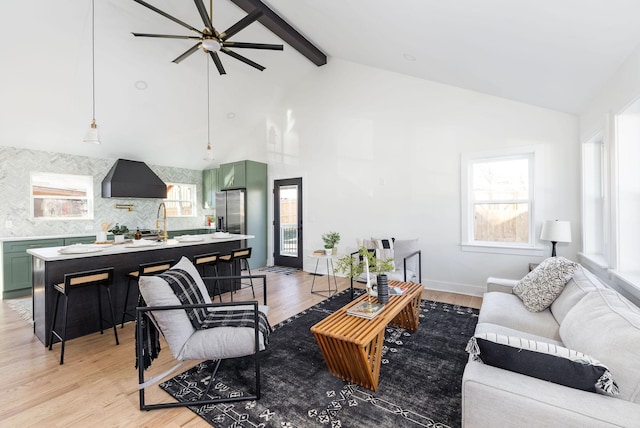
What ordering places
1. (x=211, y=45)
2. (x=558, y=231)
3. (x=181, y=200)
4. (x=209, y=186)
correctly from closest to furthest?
(x=211, y=45) → (x=558, y=231) → (x=181, y=200) → (x=209, y=186)

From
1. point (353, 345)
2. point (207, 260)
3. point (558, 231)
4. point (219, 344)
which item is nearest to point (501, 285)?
point (558, 231)

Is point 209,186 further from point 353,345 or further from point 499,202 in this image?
point 353,345

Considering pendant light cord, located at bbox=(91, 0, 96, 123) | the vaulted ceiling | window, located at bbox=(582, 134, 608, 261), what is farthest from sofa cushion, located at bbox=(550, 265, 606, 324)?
pendant light cord, located at bbox=(91, 0, 96, 123)

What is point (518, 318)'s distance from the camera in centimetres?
235

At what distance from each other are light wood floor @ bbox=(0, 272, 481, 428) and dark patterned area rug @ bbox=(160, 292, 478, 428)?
252 mm

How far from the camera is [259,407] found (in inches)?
76.7

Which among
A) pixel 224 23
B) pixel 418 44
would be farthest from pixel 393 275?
pixel 224 23

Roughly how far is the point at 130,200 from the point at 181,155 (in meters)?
1.43

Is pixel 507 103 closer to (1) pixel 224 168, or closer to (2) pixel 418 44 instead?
(2) pixel 418 44

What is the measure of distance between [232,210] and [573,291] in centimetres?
594

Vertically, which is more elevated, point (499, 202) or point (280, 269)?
point (499, 202)

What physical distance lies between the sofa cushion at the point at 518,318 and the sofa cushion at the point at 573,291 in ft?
0.27

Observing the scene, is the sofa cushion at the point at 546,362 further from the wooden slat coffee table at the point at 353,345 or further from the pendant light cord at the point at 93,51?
the pendant light cord at the point at 93,51

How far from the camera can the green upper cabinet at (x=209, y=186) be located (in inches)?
286
